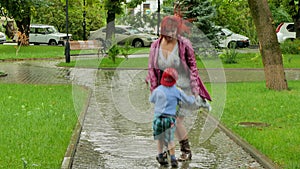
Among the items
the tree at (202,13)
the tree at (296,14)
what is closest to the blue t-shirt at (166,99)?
the tree at (202,13)

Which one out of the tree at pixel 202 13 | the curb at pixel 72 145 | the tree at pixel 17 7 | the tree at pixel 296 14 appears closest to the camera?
the curb at pixel 72 145

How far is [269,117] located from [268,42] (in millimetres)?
4305

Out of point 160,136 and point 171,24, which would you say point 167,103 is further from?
point 171,24

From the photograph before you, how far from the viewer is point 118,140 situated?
9.25 meters

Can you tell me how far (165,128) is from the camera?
7328 millimetres

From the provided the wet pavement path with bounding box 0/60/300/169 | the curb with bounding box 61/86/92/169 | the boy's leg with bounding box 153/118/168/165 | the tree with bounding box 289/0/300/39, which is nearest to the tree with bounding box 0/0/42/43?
the wet pavement path with bounding box 0/60/300/169

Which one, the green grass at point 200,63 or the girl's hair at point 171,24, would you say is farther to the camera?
the green grass at point 200,63

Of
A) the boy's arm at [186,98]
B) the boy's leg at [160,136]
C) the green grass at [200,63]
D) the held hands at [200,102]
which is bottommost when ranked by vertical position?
the green grass at [200,63]

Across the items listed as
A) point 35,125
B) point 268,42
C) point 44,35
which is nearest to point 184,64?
point 35,125

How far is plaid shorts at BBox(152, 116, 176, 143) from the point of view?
7297mm

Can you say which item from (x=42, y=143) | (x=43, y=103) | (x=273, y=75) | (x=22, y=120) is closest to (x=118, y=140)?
(x=42, y=143)

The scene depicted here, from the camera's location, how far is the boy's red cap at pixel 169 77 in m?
7.16

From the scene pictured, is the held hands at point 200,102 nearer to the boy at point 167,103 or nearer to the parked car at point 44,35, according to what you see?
the boy at point 167,103

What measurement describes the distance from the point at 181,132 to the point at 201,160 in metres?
0.50
